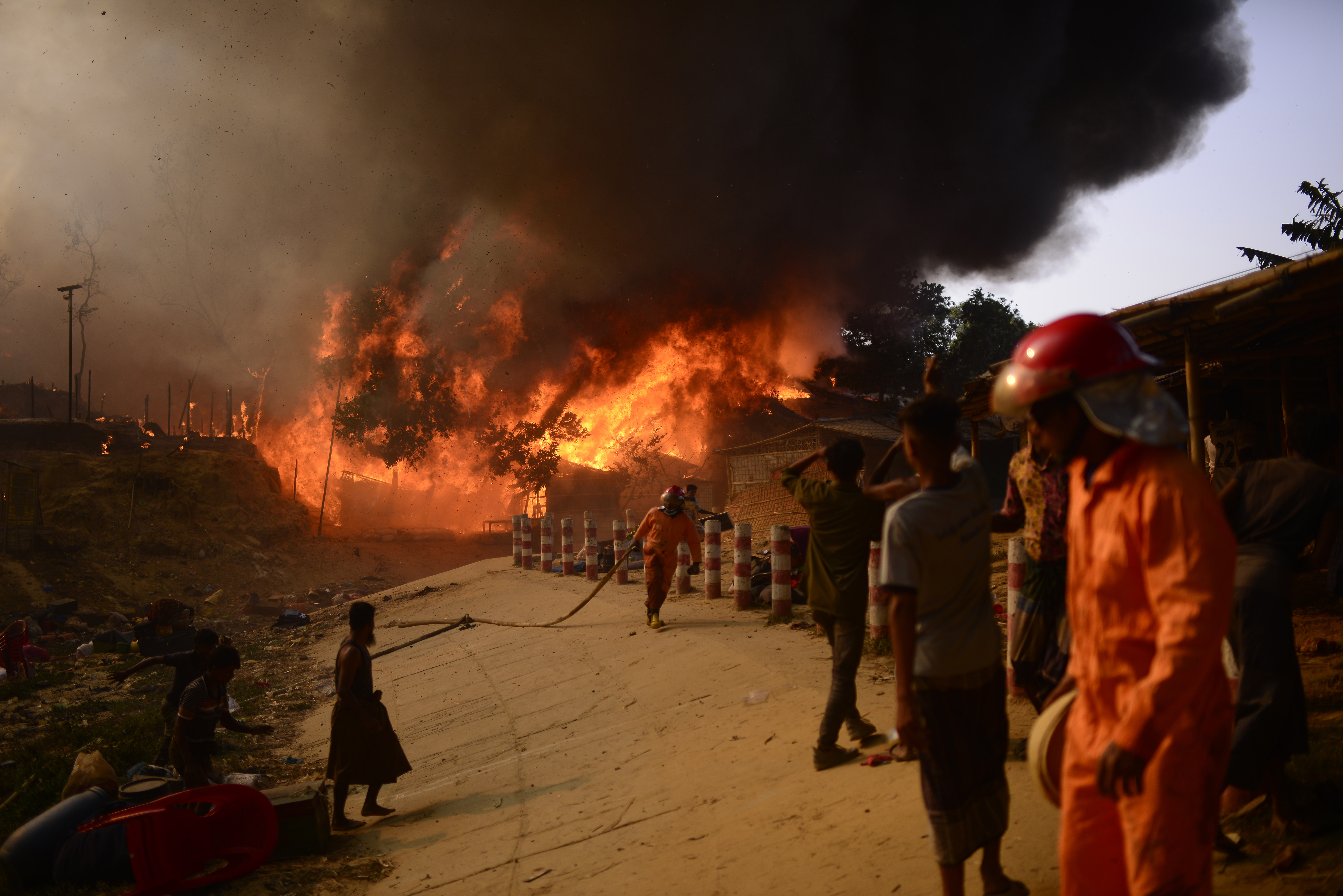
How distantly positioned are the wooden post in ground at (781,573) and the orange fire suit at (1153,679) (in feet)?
24.2

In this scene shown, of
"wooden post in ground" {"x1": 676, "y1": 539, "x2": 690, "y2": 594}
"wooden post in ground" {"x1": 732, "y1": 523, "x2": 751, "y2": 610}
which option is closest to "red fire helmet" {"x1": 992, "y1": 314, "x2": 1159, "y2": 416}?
"wooden post in ground" {"x1": 732, "y1": 523, "x2": 751, "y2": 610}

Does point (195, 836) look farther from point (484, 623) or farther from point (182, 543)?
point (182, 543)

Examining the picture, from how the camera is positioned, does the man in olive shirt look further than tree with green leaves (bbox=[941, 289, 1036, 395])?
No

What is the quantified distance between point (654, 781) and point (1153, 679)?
4.28 metres

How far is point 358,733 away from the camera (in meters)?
5.84

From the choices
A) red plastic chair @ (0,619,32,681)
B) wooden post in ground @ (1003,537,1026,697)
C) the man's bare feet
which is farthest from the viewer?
red plastic chair @ (0,619,32,681)

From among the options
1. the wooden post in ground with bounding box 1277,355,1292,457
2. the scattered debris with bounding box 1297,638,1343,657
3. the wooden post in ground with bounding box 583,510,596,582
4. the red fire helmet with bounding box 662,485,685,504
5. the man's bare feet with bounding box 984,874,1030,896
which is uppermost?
the wooden post in ground with bounding box 1277,355,1292,457

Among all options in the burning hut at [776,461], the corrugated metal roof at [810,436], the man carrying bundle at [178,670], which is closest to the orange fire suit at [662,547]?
the man carrying bundle at [178,670]

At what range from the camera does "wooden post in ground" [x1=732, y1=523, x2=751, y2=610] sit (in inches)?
399

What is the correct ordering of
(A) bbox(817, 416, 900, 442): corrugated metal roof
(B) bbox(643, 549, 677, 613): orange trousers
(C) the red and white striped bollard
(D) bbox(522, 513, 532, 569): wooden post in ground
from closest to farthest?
(B) bbox(643, 549, 677, 613): orange trousers → (C) the red and white striped bollard → (D) bbox(522, 513, 532, 569): wooden post in ground → (A) bbox(817, 416, 900, 442): corrugated metal roof

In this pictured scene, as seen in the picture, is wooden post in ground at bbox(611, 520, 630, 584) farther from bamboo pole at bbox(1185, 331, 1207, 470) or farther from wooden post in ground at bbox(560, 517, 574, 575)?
bamboo pole at bbox(1185, 331, 1207, 470)

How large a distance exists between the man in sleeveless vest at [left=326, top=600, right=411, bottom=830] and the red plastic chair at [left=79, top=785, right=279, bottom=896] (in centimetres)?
79

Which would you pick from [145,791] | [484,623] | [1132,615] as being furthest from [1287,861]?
[484,623]

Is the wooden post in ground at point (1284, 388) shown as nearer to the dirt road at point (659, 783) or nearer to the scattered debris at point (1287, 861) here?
the dirt road at point (659, 783)
